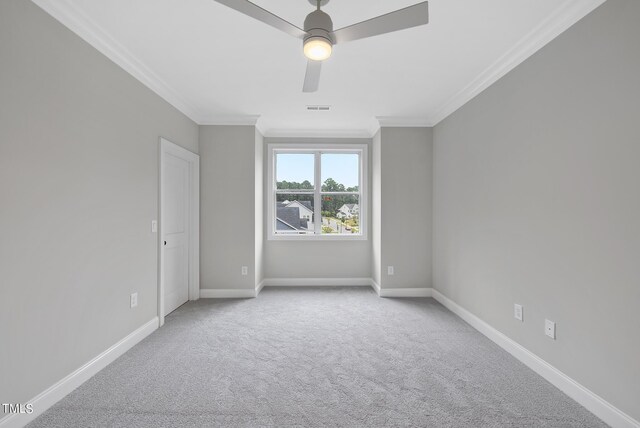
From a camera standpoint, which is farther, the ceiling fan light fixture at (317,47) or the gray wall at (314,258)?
the gray wall at (314,258)

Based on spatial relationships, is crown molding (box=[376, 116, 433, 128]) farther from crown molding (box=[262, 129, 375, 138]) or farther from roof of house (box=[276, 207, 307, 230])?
roof of house (box=[276, 207, 307, 230])

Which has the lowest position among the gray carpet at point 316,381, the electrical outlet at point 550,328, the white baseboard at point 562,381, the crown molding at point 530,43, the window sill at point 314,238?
the gray carpet at point 316,381

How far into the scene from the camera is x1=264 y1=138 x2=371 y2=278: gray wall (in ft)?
16.2

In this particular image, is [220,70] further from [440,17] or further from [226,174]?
[440,17]

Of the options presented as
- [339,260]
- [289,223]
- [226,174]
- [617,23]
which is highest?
[617,23]

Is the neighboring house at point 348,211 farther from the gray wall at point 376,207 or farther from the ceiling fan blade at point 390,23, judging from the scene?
the ceiling fan blade at point 390,23

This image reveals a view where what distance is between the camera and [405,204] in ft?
14.4

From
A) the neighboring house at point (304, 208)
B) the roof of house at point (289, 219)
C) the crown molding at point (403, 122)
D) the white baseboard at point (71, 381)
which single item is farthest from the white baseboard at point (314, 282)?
the crown molding at point (403, 122)

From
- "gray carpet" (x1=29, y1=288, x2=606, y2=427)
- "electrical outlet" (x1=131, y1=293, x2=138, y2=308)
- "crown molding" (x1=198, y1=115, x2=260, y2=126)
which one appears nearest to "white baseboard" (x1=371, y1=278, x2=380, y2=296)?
"gray carpet" (x1=29, y1=288, x2=606, y2=427)

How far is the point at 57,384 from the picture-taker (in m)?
1.94

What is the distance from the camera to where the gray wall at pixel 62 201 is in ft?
5.43

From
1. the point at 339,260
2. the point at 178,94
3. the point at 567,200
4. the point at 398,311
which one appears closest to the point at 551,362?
the point at 567,200

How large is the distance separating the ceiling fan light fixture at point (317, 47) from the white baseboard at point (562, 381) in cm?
263

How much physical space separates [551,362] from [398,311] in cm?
171
